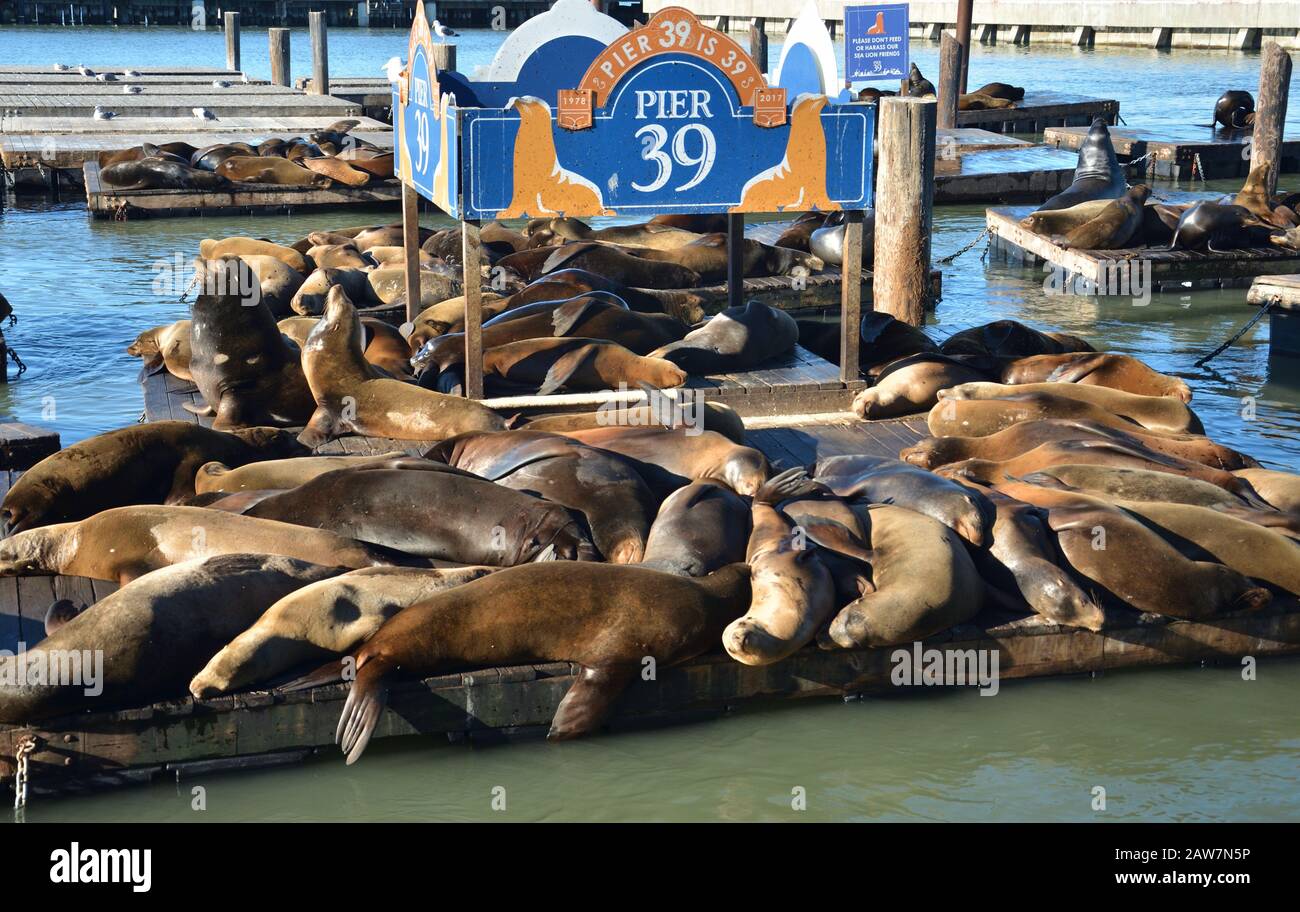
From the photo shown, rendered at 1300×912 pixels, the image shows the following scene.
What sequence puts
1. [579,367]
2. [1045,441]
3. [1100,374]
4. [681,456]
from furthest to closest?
1. [1100,374]
2. [579,367]
3. [1045,441]
4. [681,456]

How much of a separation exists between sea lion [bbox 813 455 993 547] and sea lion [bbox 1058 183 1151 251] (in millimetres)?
7879

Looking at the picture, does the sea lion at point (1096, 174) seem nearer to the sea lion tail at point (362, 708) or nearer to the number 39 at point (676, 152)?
the number 39 at point (676, 152)

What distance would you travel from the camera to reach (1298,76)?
38.8 meters

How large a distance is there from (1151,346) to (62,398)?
8371mm

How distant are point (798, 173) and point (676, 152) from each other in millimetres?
692

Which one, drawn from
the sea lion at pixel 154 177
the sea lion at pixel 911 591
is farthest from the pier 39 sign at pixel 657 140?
the sea lion at pixel 154 177

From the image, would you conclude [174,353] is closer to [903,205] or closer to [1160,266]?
[903,205]

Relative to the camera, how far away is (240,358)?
7.72 meters

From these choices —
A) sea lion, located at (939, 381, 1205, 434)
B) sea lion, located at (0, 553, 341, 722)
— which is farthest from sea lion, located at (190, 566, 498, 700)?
sea lion, located at (939, 381, 1205, 434)

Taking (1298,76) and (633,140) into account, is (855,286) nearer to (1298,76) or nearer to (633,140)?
(633,140)

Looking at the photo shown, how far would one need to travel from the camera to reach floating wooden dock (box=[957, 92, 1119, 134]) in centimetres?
2583

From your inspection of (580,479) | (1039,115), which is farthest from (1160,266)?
(1039,115)
